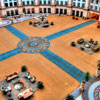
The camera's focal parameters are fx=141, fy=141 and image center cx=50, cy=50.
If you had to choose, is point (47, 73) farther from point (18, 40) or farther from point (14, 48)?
point (18, 40)

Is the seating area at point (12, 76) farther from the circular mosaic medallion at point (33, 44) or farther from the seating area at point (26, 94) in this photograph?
the circular mosaic medallion at point (33, 44)

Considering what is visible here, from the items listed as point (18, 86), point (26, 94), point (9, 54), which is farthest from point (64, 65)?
point (9, 54)

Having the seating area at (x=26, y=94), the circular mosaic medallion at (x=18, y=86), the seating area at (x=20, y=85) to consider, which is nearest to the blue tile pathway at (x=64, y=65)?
the seating area at (x=20, y=85)

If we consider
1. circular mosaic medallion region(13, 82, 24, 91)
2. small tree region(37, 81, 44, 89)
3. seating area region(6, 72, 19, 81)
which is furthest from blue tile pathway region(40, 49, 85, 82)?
circular mosaic medallion region(13, 82, 24, 91)

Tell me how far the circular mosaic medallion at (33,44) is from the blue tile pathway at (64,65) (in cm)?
236

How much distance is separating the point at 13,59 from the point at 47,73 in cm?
1056

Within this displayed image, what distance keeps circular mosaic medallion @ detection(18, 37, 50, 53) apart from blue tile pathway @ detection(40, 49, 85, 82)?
2.36m

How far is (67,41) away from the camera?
1752 inches

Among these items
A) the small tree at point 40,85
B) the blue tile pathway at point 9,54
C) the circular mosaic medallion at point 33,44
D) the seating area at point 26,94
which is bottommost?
the seating area at point 26,94

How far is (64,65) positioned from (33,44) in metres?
13.4

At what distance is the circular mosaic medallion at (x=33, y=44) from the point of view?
4047 centimetres

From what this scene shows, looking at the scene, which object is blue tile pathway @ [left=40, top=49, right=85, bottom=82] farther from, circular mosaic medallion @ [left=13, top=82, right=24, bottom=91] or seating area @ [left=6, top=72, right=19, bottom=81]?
circular mosaic medallion @ [left=13, top=82, right=24, bottom=91]

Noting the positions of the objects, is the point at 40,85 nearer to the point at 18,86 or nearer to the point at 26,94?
the point at 26,94

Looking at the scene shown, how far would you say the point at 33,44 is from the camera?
4284cm
